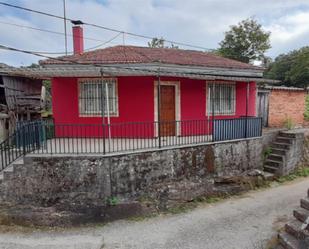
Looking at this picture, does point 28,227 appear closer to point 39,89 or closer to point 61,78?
point 61,78

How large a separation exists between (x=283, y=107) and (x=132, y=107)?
911 cm

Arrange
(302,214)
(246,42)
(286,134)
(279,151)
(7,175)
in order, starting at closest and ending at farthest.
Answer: (302,214)
(7,175)
(279,151)
(286,134)
(246,42)

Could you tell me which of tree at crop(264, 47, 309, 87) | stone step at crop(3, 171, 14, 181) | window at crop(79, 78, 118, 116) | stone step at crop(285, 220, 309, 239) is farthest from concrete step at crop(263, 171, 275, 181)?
tree at crop(264, 47, 309, 87)

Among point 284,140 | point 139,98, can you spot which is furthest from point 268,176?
point 139,98

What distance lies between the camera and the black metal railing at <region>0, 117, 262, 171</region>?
8609 millimetres

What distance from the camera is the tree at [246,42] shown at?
25.4m

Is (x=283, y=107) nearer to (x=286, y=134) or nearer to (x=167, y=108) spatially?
(x=286, y=134)

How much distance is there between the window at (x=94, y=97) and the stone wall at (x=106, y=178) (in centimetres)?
375

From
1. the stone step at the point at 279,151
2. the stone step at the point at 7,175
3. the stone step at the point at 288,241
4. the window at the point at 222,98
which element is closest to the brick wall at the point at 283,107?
the window at the point at 222,98

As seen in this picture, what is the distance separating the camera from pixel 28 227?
795 centimetres

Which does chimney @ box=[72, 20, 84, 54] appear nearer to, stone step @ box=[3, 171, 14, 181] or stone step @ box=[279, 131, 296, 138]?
stone step @ box=[3, 171, 14, 181]

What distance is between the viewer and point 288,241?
594cm

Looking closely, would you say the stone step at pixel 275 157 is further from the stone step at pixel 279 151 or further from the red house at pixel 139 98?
the red house at pixel 139 98

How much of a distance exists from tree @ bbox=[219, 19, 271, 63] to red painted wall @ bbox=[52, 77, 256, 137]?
50.7 feet
